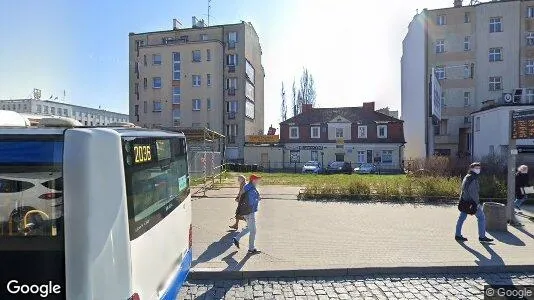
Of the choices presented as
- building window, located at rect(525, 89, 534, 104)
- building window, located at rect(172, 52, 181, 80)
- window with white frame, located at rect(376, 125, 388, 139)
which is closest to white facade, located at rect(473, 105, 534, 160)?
building window, located at rect(525, 89, 534, 104)

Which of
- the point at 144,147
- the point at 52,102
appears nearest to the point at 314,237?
the point at 144,147

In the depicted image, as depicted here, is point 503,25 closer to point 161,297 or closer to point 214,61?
point 214,61

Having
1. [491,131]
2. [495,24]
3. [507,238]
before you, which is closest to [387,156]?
[491,131]

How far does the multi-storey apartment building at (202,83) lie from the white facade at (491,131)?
24.2 meters

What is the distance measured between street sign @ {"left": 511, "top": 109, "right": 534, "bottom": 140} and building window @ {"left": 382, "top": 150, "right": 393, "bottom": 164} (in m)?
30.2

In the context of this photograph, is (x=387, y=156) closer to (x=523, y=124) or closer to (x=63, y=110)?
(x=523, y=124)

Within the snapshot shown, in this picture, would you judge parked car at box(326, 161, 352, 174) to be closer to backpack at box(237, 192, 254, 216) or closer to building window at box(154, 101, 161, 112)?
building window at box(154, 101, 161, 112)

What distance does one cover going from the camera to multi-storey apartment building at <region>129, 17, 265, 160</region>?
40.8m

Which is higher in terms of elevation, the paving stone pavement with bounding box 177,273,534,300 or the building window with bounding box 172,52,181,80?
the building window with bounding box 172,52,181,80

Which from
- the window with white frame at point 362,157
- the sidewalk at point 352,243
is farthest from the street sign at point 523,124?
the window with white frame at point 362,157

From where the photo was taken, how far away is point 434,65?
35750 millimetres

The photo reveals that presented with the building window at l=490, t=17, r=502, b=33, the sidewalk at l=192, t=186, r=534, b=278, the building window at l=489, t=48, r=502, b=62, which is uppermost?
the building window at l=490, t=17, r=502, b=33

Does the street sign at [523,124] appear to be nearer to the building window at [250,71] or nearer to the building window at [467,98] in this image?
the building window at [467,98]

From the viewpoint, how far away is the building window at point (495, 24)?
1361 inches
